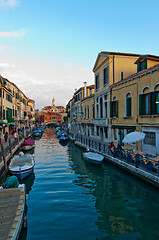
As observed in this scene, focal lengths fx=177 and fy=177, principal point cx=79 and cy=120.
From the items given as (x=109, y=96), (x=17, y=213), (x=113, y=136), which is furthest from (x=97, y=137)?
(x=17, y=213)

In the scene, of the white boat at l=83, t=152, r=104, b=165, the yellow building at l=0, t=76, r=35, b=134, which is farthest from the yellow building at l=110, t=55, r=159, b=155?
the yellow building at l=0, t=76, r=35, b=134

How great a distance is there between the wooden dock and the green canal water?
3.52 ft

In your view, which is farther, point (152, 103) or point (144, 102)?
point (144, 102)

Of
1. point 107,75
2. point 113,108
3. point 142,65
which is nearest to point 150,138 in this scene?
point 113,108

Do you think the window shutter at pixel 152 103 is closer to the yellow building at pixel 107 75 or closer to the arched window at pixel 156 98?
the arched window at pixel 156 98

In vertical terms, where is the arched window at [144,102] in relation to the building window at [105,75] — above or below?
below

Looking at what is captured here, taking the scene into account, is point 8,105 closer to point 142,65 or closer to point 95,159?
point 95,159

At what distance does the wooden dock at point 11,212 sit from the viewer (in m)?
5.61

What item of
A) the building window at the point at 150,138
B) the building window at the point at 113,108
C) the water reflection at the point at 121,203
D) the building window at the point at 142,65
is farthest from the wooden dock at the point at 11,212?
the building window at the point at 142,65

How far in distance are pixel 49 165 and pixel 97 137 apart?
12.0 metres

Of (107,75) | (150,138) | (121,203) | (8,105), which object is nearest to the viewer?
(121,203)

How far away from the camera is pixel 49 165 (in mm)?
18047

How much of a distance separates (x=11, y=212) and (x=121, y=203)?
18.6 feet

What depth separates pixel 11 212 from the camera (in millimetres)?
6848
